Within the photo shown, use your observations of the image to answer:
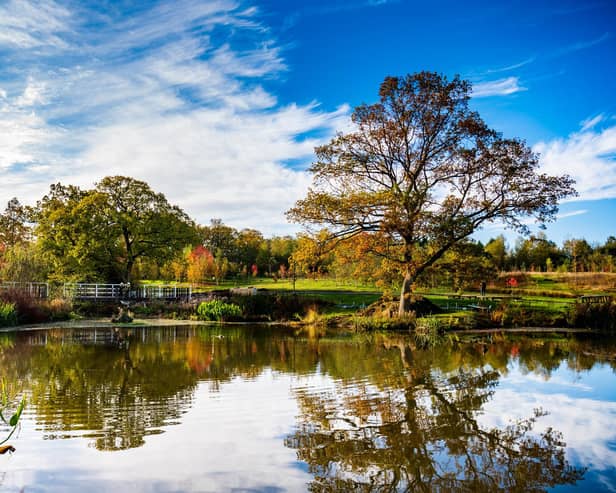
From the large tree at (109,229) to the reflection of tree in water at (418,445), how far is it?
33.1 meters

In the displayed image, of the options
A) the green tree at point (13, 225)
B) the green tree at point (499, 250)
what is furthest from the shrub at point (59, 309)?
the green tree at point (499, 250)

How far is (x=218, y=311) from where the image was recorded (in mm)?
29375

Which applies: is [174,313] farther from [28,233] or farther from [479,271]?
[28,233]

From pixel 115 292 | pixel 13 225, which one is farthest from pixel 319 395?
pixel 13 225

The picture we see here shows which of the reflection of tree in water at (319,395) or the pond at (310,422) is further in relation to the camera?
the reflection of tree in water at (319,395)

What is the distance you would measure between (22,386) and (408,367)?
8.69m

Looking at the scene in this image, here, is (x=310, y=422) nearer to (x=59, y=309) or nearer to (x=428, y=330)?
(x=428, y=330)

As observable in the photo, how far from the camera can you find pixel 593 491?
5137 millimetres

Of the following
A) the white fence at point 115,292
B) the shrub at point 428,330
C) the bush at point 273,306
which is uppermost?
the white fence at point 115,292

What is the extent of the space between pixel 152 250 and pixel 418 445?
3849 cm

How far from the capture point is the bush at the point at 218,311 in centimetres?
2928

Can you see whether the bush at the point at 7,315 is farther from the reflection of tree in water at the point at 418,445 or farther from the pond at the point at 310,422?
the reflection of tree in water at the point at 418,445

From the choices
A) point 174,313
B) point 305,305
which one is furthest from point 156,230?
point 305,305

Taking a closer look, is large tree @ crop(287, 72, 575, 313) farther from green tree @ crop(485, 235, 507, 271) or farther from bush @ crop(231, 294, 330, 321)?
green tree @ crop(485, 235, 507, 271)
